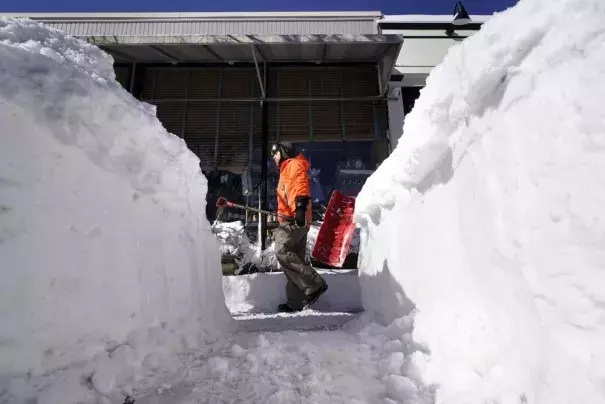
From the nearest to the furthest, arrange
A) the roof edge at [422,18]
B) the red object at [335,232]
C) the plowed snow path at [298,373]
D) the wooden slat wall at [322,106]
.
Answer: the plowed snow path at [298,373] < the red object at [335,232] < the wooden slat wall at [322,106] < the roof edge at [422,18]

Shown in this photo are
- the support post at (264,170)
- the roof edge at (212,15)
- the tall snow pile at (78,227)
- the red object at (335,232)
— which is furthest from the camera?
the roof edge at (212,15)

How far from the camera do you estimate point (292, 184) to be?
4066 millimetres

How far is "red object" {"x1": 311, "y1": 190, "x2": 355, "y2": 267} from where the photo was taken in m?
3.97

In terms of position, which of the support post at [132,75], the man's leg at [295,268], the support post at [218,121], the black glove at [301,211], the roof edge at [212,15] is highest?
the roof edge at [212,15]

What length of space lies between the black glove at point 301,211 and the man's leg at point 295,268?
0.50 feet

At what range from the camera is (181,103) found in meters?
6.96

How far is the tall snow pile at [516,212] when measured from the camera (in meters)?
0.80

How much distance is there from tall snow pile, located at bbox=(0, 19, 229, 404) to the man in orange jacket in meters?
1.95

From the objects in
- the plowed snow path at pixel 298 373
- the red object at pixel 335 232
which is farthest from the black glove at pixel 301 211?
the plowed snow path at pixel 298 373

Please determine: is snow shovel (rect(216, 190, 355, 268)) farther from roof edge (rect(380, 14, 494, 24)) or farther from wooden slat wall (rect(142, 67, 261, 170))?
roof edge (rect(380, 14, 494, 24))

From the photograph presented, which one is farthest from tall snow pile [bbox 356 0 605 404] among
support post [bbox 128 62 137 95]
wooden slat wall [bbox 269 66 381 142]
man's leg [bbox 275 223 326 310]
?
support post [bbox 128 62 137 95]

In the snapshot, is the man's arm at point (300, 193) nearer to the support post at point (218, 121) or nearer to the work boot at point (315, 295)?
the work boot at point (315, 295)

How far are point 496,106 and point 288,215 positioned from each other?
305cm

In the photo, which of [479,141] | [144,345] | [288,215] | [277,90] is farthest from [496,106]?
[277,90]
